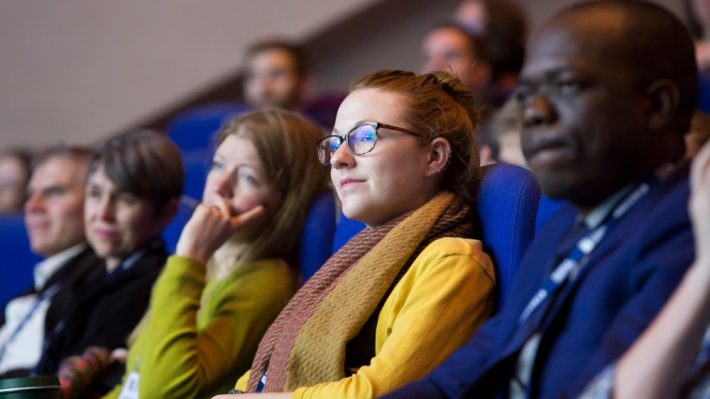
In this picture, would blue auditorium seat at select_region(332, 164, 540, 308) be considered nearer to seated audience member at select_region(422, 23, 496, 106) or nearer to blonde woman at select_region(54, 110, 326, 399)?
blonde woman at select_region(54, 110, 326, 399)

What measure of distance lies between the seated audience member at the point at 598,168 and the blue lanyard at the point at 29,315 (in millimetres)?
1820

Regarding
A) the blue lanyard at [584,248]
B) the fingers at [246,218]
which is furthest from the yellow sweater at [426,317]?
the fingers at [246,218]

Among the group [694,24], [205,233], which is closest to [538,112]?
[205,233]

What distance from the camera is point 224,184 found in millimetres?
2352

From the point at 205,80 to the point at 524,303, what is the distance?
4.27 m

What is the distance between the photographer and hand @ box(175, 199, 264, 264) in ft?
7.36

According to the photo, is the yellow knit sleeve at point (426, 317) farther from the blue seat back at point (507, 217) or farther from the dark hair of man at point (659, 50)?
the dark hair of man at point (659, 50)

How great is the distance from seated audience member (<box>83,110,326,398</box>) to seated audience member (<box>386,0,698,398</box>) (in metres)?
0.84

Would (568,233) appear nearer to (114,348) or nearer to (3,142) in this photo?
(114,348)

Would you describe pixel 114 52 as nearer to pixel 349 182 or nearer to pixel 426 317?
pixel 349 182

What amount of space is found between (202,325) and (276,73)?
8.25 feet

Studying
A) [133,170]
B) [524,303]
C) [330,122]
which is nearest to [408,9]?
[330,122]

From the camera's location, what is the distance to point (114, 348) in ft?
8.53

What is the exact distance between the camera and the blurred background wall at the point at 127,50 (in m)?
5.48
